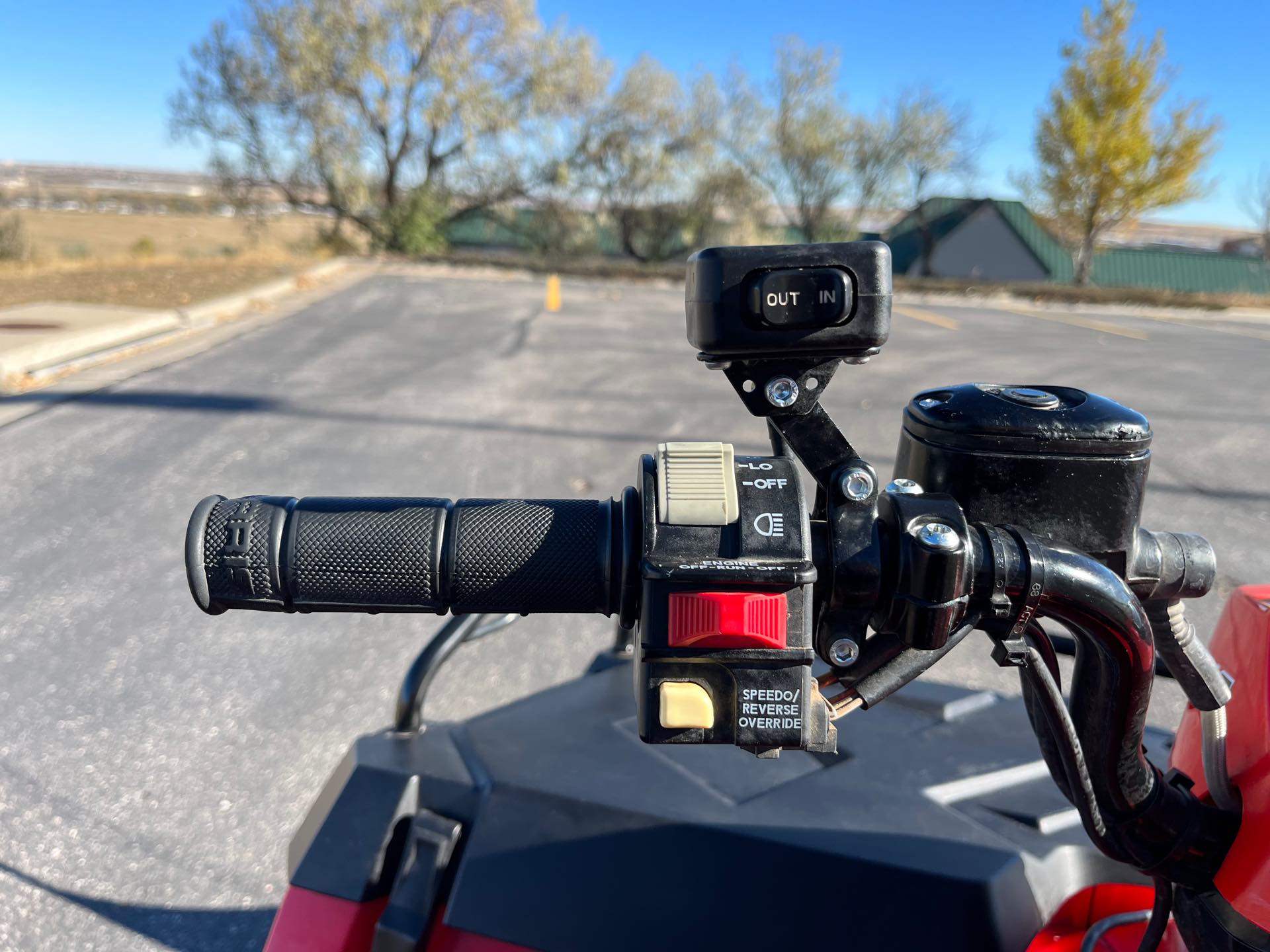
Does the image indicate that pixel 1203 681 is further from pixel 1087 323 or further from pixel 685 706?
pixel 1087 323

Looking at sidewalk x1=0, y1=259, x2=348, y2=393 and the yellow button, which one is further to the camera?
sidewalk x1=0, y1=259, x2=348, y2=393

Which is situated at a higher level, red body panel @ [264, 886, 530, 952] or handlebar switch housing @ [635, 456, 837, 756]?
handlebar switch housing @ [635, 456, 837, 756]

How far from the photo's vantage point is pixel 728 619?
0.68m

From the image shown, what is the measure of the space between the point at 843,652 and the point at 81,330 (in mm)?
10849

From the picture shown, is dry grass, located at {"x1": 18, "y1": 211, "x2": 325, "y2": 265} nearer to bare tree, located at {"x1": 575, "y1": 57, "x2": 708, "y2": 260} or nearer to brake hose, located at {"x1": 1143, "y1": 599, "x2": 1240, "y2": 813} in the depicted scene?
bare tree, located at {"x1": 575, "y1": 57, "x2": 708, "y2": 260}

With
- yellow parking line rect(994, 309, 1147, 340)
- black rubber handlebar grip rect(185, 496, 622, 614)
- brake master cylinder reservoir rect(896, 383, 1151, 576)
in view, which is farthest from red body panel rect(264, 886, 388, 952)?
yellow parking line rect(994, 309, 1147, 340)

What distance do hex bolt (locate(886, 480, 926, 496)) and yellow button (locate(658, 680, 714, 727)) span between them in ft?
0.85

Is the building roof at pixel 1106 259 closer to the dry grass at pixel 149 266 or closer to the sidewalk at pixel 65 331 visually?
the dry grass at pixel 149 266

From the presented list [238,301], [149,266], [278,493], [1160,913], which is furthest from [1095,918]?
[149,266]

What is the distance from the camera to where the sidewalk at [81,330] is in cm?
811

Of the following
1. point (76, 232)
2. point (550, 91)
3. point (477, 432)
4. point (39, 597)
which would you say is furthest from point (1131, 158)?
point (76, 232)

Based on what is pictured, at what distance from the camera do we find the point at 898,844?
3.72ft

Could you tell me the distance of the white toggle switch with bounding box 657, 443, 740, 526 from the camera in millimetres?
694

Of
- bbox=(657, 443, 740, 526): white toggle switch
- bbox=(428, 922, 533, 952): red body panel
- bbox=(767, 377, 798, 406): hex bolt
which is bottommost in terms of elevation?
bbox=(428, 922, 533, 952): red body panel
